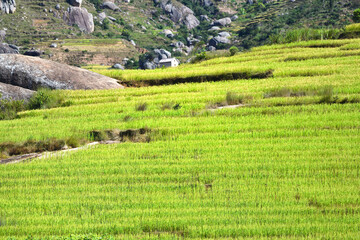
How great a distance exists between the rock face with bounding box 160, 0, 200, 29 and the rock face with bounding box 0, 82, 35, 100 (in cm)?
12571

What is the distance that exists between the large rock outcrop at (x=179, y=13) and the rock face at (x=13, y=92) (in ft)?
412

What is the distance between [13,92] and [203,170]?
12832 mm

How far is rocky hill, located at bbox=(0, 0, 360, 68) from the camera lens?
3386 inches

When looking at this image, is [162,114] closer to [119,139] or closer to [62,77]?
[119,139]

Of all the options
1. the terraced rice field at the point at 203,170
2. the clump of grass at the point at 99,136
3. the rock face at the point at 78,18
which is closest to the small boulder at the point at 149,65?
the rock face at the point at 78,18

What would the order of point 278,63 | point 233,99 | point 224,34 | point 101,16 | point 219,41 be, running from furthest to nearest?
1. point 101,16
2. point 224,34
3. point 219,41
4. point 278,63
5. point 233,99

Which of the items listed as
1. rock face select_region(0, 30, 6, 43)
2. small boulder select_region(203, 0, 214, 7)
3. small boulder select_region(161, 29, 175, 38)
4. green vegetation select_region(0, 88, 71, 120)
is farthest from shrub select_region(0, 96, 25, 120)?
small boulder select_region(203, 0, 214, 7)

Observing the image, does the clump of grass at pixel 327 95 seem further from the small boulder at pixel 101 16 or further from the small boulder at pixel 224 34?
the small boulder at pixel 101 16

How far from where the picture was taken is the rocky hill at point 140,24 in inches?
3386

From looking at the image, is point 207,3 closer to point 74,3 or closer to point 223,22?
point 223,22

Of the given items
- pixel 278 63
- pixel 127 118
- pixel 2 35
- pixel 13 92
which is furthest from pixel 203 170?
pixel 2 35

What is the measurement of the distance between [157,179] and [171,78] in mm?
13819

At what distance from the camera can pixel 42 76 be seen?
835 inches

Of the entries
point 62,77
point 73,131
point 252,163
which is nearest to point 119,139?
point 73,131
